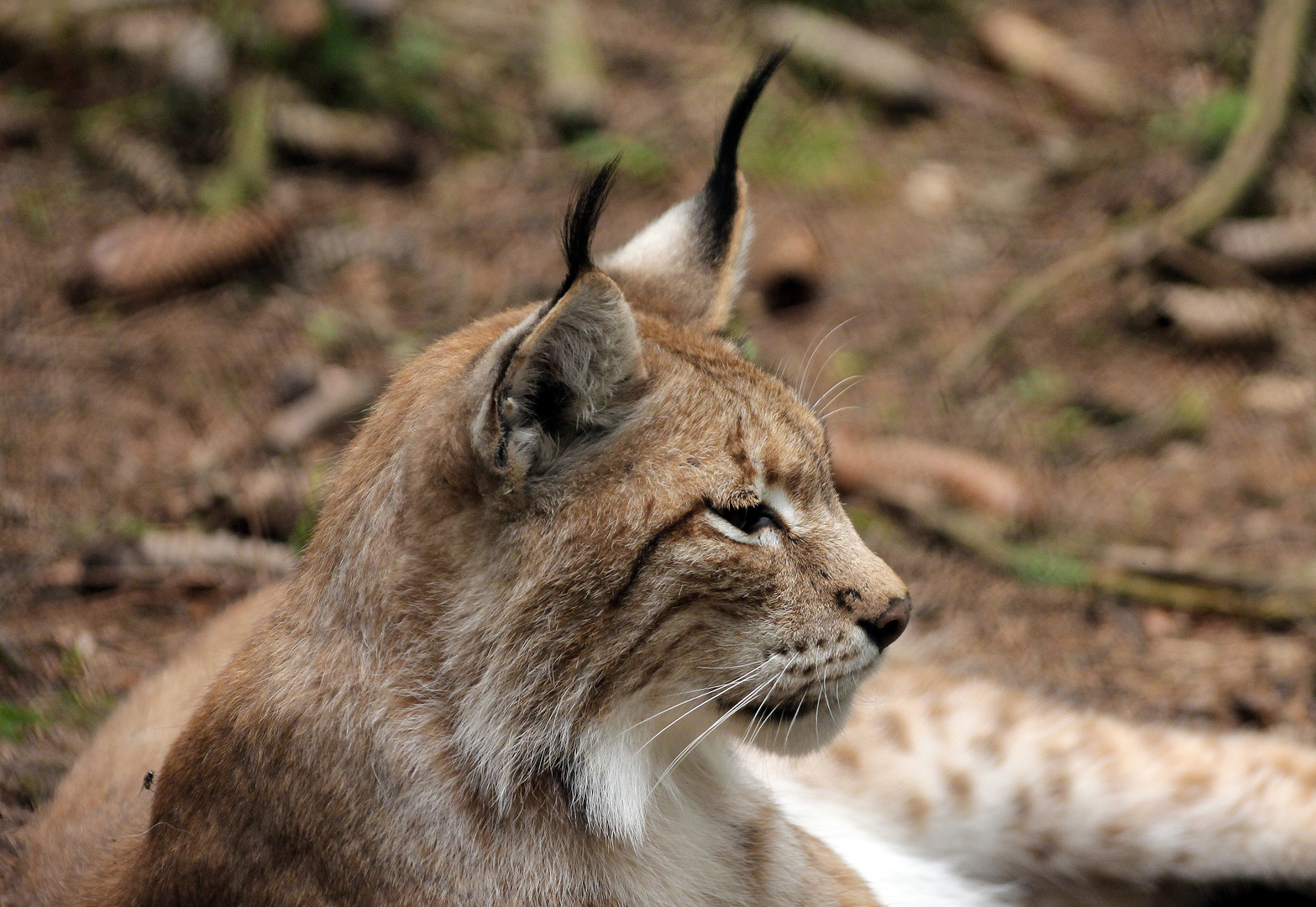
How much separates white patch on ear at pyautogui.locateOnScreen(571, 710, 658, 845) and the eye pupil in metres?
0.44

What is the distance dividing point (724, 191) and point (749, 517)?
3.11 feet

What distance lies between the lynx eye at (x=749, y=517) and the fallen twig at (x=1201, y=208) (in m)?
3.47

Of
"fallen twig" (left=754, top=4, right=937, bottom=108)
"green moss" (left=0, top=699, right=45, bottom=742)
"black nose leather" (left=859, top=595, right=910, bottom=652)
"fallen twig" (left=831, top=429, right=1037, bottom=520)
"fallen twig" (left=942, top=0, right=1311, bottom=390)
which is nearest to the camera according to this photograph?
"black nose leather" (left=859, top=595, right=910, bottom=652)

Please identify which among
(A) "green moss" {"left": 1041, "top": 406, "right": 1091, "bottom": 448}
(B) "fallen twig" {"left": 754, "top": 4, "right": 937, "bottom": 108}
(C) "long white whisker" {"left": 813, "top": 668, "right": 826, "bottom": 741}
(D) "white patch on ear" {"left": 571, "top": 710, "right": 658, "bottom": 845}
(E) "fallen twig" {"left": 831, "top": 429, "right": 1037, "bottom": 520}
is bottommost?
(E) "fallen twig" {"left": 831, "top": 429, "right": 1037, "bottom": 520}

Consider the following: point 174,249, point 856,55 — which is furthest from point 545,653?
point 856,55

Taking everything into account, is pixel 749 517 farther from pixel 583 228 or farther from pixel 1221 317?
pixel 1221 317

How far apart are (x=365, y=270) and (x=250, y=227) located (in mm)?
607

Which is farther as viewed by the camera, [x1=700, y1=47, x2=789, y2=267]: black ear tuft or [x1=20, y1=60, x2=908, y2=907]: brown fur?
[x1=700, y1=47, x2=789, y2=267]: black ear tuft

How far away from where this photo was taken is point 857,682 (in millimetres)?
2422

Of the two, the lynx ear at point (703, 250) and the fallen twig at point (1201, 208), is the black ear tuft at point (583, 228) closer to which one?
the lynx ear at point (703, 250)

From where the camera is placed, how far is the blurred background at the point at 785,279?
163 inches

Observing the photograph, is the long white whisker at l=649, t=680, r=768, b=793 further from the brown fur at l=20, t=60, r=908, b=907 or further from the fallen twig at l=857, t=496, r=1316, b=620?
the fallen twig at l=857, t=496, r=1316, b=620

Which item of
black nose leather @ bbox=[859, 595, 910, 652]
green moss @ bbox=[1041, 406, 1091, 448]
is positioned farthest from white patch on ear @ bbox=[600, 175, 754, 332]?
green moss @ bbox=[1041, 406, 1091, 448]

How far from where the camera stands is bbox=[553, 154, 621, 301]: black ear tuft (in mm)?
1988
